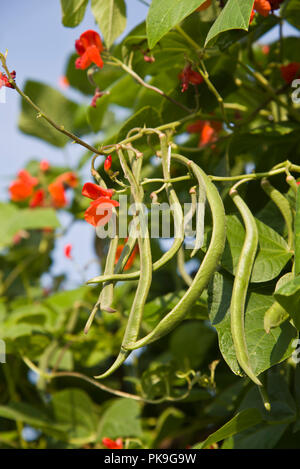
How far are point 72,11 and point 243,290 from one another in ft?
2.01

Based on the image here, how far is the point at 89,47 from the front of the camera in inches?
35.4

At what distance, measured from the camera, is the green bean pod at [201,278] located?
59cm

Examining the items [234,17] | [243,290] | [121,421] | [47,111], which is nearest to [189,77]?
[234,17]

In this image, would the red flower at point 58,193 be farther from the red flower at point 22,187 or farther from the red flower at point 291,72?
the red flower at point 291,72

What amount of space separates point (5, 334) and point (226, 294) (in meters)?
0.70

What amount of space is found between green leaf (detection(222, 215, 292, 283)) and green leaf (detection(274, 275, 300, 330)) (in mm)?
100

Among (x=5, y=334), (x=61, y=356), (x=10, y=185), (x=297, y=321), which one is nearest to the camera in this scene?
(x=297, y=321)

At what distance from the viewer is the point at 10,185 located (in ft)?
6.29

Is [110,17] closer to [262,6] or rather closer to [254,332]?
[262,6]

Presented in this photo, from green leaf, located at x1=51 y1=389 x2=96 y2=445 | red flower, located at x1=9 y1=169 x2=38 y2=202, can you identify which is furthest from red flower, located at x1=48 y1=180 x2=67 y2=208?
green leaf, located at x1=51 y1=389 x2=96 y2=445

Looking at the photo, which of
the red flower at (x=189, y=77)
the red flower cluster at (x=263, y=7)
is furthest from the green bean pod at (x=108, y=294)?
the red flower cluster at (x=263, y=7)

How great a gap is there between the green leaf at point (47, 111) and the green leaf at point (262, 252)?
1047mm
